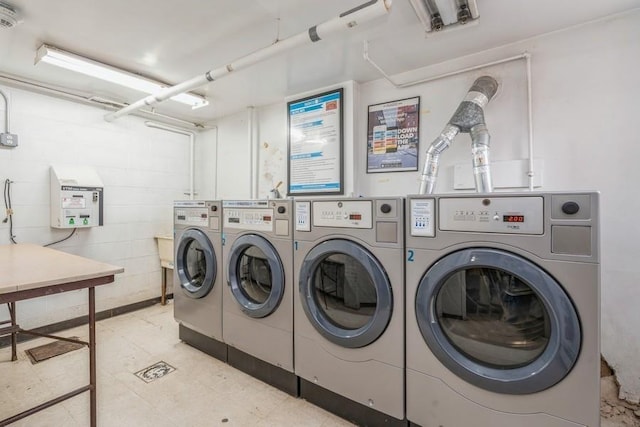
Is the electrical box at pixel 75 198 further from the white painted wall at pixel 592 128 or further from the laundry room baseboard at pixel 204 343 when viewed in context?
the white painted wall at pixel 592 128

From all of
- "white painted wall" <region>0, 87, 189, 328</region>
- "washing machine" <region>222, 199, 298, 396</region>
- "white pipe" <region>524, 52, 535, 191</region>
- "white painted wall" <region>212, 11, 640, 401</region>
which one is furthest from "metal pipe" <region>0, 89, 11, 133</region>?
"white pipe" <region>524, 52, 535, 191</region>

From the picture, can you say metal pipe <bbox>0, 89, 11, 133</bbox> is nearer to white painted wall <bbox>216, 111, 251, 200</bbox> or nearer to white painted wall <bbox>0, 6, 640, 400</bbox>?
white painted wall <bbox>0, 6, 640, 400</bbox>

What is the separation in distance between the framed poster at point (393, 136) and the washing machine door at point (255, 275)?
1.38 meters

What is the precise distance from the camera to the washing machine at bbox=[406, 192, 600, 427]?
1.19 m

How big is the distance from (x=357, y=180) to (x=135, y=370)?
8.14 feet

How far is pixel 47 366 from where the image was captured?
2398mm

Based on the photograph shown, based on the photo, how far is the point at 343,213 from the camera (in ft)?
5.82

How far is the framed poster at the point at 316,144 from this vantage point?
119 inches

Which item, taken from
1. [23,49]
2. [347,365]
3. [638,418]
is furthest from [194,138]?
[638,418]

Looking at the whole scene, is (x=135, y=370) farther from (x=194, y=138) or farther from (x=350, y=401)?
(x=194, y=138)

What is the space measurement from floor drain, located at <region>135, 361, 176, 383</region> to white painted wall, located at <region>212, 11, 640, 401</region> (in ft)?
8.91

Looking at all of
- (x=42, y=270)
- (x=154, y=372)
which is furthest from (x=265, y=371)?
(x=42, y=270)

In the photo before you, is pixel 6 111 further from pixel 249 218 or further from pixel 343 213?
pixel 343 213

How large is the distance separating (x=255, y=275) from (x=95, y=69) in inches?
85.8
